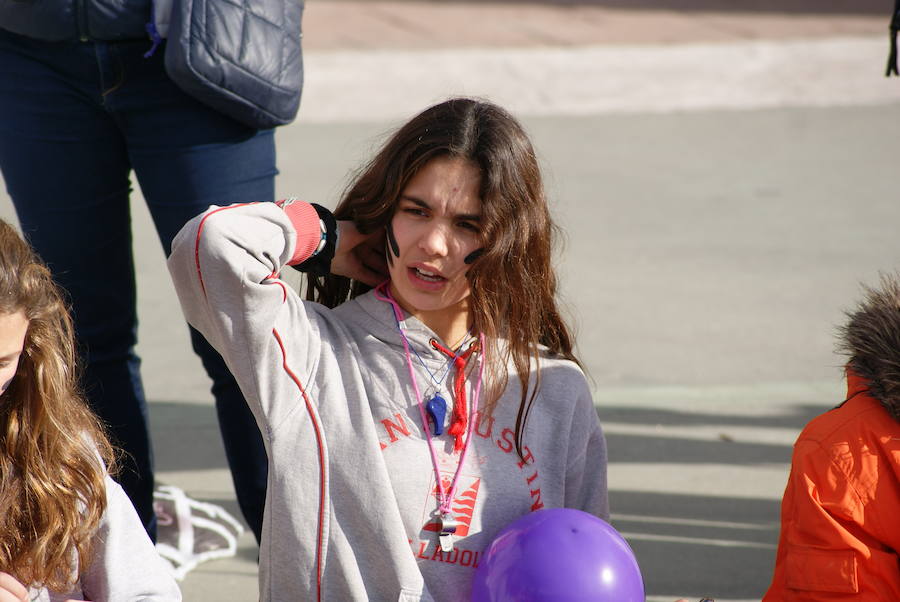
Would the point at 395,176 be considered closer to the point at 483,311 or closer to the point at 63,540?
the point at 483,311

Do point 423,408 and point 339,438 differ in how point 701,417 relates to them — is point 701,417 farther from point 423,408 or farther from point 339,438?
point 339,438

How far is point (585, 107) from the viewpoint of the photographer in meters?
7.99

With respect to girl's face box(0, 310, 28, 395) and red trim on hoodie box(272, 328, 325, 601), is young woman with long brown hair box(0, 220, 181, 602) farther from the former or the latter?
red trim on hoodie box(272, 328, 325, 601)

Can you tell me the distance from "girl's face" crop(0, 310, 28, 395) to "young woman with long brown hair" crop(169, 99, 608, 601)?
0.91 ft

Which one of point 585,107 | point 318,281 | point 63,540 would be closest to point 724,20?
point 585,107

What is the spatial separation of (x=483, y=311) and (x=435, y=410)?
0.70ft

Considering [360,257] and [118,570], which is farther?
[360,257]

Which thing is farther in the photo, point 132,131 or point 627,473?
point 627,473

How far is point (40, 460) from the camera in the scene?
1896 millimetres

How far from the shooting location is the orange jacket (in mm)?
2070

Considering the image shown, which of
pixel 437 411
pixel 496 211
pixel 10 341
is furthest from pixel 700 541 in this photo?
pixel 10 341

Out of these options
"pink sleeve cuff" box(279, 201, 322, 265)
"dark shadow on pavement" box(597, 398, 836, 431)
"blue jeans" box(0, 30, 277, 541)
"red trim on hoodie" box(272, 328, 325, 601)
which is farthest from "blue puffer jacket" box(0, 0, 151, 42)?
"dark shadow on pavement" box(597, 398, 836, 431)

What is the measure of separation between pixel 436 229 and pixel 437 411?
34cm

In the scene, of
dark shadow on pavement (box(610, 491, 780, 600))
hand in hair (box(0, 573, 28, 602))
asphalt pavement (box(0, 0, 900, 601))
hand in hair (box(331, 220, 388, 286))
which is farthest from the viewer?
asphalt pavement (box(0, 0, 900, 601))
